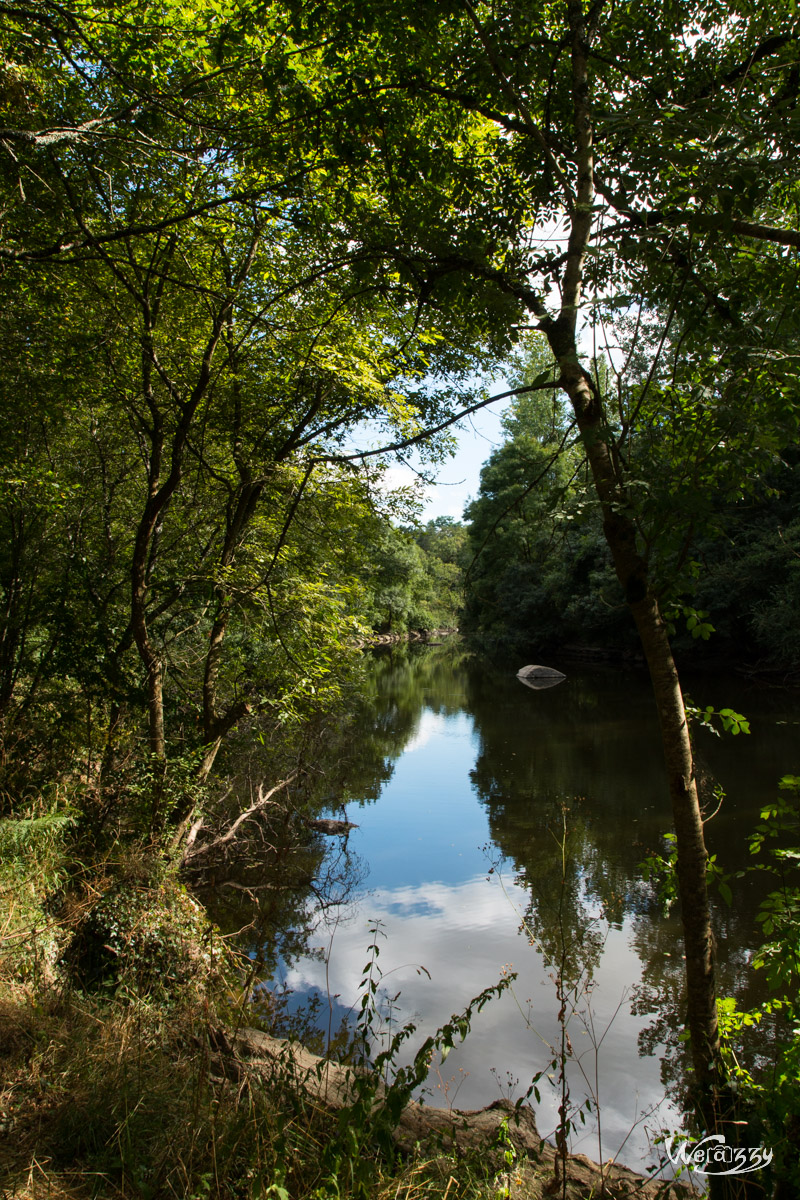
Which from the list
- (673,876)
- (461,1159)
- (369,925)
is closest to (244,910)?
(369,925)

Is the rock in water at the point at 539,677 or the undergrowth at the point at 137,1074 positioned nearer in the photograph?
the undergrowth at the point at 137,1074

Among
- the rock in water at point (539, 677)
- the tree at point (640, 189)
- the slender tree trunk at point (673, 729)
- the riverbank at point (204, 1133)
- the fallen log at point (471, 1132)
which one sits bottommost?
the riverbank at point (204, 1133)

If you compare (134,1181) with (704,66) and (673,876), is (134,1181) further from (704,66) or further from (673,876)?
(704,66)

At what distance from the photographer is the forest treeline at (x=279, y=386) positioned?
7.60 ft

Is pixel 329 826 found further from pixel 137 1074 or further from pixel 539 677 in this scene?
pixel 539 677

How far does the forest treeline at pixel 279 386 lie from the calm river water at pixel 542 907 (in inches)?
46.0

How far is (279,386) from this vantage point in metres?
6.66

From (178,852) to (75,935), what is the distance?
1.74 m

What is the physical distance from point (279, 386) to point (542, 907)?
20.9 feet

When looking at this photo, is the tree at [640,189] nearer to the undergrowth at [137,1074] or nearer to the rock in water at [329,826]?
the undergrowth at [137,1074]

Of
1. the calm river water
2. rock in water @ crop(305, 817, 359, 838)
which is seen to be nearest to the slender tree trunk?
the calm river water

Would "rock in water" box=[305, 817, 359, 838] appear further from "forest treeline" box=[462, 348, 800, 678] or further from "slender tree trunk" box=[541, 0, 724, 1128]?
"slender tree trunk" box=[541, 0, 724, 1128]

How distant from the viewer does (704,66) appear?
107 inches

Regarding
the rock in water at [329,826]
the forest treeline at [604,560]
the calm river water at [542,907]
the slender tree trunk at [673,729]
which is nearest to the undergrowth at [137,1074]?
the calm river water at [542,907]
